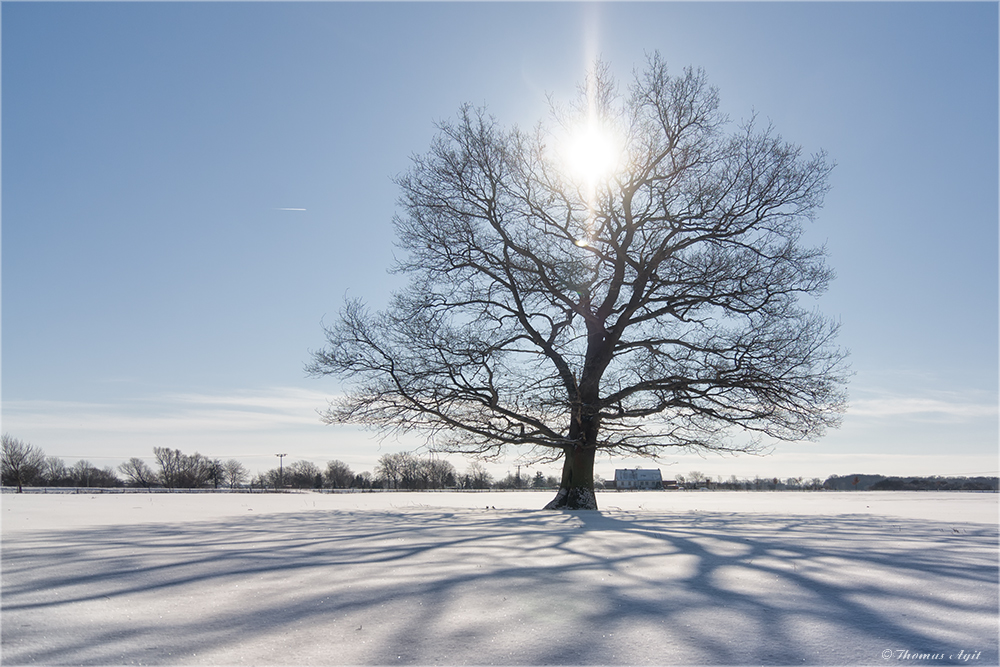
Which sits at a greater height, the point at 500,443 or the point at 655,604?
the point at 500,443

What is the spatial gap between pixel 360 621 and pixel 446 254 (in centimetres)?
1268

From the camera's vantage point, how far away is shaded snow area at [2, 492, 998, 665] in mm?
2668

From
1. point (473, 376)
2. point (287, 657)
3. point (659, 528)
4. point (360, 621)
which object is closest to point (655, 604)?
point (360, 621)

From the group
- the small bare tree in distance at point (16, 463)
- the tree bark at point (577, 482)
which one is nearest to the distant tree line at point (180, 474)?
the small bare tree in distance at point (16, 463)

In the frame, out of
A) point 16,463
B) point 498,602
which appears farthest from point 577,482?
point 16,463

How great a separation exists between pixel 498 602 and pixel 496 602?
0.01 metres

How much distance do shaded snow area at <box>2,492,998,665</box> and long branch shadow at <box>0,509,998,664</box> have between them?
0.01 metres

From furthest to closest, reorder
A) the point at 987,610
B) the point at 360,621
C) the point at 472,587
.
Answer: the point at 472,587 → the point at 987,610 → the point at 360,621

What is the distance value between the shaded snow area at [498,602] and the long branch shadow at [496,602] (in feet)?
0.05

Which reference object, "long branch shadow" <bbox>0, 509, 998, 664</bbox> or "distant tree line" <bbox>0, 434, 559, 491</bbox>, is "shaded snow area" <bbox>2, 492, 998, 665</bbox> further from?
"distant tree line" <bbox>0, 434, 559, 491</bbox>

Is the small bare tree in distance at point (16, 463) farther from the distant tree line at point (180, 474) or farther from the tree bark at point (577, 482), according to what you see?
the tree bark at point (577, 482)

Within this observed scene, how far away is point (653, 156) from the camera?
15.0m

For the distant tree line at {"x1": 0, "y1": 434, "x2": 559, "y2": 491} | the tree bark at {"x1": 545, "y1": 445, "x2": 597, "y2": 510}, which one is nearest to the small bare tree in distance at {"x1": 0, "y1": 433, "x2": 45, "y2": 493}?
the distant tree line at {"x1": 0, "y1": 434, "x2": 559, "y2": 491}

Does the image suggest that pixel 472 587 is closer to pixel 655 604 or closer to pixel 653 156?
pixel 655 604
